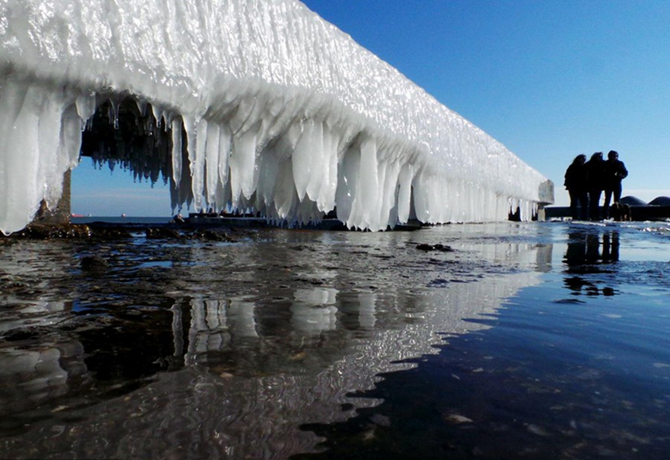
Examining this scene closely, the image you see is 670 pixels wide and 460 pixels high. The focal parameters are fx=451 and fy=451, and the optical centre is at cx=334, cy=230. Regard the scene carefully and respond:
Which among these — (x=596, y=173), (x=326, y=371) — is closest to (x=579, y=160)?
(x=596, y=173)

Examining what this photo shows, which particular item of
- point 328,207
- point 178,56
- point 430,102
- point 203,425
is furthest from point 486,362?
point 430,102

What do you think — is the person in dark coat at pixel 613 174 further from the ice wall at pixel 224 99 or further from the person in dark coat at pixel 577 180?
the ice wall at pixel 224 99

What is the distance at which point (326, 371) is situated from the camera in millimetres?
784

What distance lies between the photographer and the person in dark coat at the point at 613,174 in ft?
42.9

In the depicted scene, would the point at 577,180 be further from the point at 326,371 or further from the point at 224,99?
the point at 326,371

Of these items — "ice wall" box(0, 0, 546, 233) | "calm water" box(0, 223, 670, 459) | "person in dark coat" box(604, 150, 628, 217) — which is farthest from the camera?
"person in dark coat" box(604, 150, 628, 217)

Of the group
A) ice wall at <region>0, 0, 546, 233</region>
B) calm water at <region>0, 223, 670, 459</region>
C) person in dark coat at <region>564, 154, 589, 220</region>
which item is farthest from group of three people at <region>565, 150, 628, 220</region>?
calm water at <region>0, 223, 670, 459</region>

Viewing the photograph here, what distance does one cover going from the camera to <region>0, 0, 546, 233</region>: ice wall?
1560 millimetres

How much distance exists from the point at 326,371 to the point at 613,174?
14.8m

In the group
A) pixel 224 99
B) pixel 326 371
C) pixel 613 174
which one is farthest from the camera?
pixel 613 174

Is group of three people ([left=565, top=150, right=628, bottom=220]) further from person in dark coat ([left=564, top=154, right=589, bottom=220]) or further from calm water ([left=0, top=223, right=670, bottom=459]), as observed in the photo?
calm water ([left=0, top=223, right=670, bottom=459])

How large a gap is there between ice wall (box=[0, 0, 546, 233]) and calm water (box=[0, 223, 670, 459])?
1.94 ft

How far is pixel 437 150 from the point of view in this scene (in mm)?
4797

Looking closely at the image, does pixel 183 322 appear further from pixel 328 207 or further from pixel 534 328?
pixel 328 207
